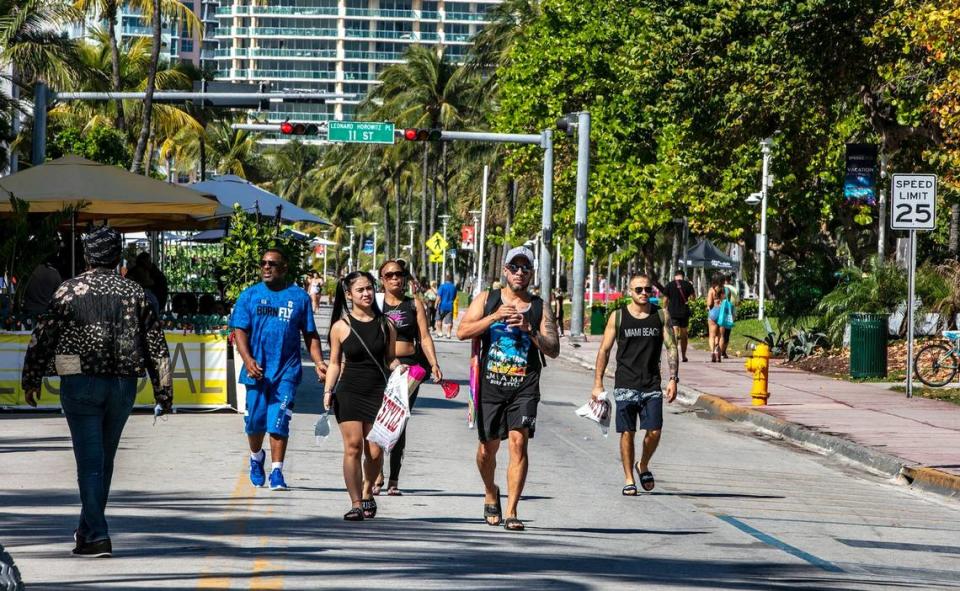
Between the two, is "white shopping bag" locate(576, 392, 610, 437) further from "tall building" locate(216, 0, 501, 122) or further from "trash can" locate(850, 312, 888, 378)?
"tall building" locate(216, 0, 501, 122)

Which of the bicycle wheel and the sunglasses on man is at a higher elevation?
the sunglasses on man

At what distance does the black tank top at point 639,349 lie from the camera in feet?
42.0

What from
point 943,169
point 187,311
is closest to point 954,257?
point 943,169

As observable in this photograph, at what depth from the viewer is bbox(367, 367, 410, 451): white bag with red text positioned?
10.5 meters

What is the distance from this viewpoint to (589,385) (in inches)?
1079

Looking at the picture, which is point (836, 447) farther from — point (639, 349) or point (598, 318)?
point (598, 318)

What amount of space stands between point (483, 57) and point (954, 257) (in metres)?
44.2

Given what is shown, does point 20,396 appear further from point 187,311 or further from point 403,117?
point 403,117

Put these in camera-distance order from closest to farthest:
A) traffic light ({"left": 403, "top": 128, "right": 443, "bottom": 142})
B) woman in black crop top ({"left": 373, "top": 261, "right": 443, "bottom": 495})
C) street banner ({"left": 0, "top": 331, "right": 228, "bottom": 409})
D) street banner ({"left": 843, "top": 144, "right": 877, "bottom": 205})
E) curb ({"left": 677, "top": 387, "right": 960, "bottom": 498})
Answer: woman in black crop top ({"left": 373, "top": 261, "right": 443, "bottom": 495})
curb ({"left": 677, "top": 387, "right": 960, "bottom": 498})
street banner ({"left": 0, "top": 331, "right": 228, "bottom": 409})
street banner ({"left": 843, "top": 144, "right": 877, "bottom": 205})
traffic light ({"left": 403, "top": 128, "right": 443, "bottom": 142})

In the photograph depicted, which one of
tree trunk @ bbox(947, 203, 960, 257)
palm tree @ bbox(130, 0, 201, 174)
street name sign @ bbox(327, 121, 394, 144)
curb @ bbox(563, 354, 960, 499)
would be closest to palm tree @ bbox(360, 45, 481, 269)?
palm tree @ bbox(130, 0, 201, 174)

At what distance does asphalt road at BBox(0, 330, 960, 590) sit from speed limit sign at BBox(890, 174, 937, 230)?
238 inches

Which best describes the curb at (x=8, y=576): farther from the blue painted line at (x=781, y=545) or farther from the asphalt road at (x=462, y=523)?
the blue painted line at (x=781, y=545)

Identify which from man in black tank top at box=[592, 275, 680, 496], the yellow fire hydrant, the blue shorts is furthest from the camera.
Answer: the yellow fire hydrant

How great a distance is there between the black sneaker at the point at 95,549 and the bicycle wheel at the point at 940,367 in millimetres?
18102
